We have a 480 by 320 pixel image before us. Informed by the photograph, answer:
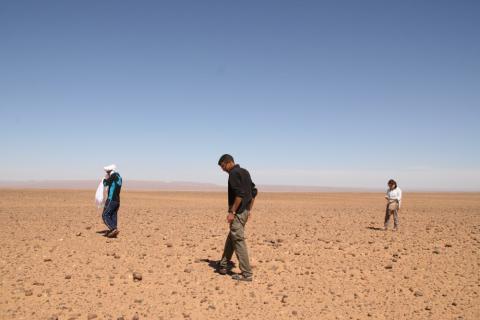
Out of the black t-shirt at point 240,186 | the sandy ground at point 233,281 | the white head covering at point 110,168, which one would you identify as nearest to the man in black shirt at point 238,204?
the black t-shirt at point 240,186

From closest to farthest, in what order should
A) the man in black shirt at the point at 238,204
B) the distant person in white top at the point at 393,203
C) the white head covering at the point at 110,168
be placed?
the man in black shirt at the point at 238,204 → the white head covering at the point at 110,168 → the distant person in white top at the point at 393,203

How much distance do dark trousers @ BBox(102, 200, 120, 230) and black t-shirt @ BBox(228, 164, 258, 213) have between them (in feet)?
15.3

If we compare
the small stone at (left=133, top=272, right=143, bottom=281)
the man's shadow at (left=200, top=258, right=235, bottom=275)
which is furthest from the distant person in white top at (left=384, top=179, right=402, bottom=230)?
the small stone at (left=133, top=272, right=143, bottom=281)

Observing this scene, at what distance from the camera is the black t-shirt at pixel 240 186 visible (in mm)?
6984

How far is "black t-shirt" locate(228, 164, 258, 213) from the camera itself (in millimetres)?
6984

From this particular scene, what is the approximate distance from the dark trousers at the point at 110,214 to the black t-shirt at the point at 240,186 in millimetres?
4665

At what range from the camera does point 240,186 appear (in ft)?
23.0

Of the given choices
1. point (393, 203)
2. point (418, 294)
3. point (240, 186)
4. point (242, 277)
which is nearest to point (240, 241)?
point (242, 277)

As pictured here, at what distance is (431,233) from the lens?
496 inches

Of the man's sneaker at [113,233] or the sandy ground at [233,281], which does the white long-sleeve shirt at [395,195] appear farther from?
the man's sneaker at [113,233]

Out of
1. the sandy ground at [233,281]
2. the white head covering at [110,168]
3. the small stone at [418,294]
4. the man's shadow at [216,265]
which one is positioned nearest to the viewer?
the sandy ground at [233,281]

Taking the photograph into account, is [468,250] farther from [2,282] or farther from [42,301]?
[2,282]

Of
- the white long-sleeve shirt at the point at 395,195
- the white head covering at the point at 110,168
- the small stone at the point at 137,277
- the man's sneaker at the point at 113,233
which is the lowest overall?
the small stone at the point at 137,277

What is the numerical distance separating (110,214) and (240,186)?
16.7 ft
